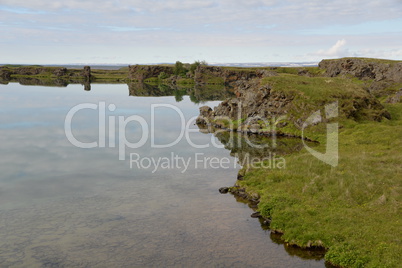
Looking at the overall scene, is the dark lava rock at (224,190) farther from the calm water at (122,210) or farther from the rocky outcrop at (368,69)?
the rocky outcrop at (368,69)

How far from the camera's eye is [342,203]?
36406mm

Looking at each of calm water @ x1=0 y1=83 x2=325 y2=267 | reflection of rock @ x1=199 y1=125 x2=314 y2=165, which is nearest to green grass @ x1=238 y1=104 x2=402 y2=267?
calm water @ x1=0 y1=83 x2=325 y2=267

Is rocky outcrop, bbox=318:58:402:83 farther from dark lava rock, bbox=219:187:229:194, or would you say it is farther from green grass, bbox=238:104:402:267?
dark lava rock, bbox=219:187:229:194

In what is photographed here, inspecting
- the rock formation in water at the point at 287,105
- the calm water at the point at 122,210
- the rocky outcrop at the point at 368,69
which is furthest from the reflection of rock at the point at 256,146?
the rocky outcrop at the point at 368,69

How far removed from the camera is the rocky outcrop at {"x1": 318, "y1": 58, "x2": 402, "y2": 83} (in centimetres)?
13500

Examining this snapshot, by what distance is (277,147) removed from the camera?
6875cm

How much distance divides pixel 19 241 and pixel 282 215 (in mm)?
23592

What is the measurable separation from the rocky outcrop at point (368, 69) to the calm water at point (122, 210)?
93550 mm

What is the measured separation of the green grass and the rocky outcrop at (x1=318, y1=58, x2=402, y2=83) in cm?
9295

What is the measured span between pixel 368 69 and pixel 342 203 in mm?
140833

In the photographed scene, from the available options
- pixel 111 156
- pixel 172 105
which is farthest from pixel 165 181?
pixel 172 105

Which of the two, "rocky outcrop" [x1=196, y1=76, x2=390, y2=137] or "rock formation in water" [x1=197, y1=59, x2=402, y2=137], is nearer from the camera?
"rocky outcrop" [x1=196, y1=76, x2=390, y2=137]

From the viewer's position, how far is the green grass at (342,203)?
28734 millimetres

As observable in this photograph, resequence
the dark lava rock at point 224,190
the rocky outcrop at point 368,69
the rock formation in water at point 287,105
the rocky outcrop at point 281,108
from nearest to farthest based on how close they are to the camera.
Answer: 1. the dark lava rock at point 224,190
2. the rocky outcrop at point 281,108
3. the rock formation in water at point 287,105
4. the rocky outcrop at point 368,69
